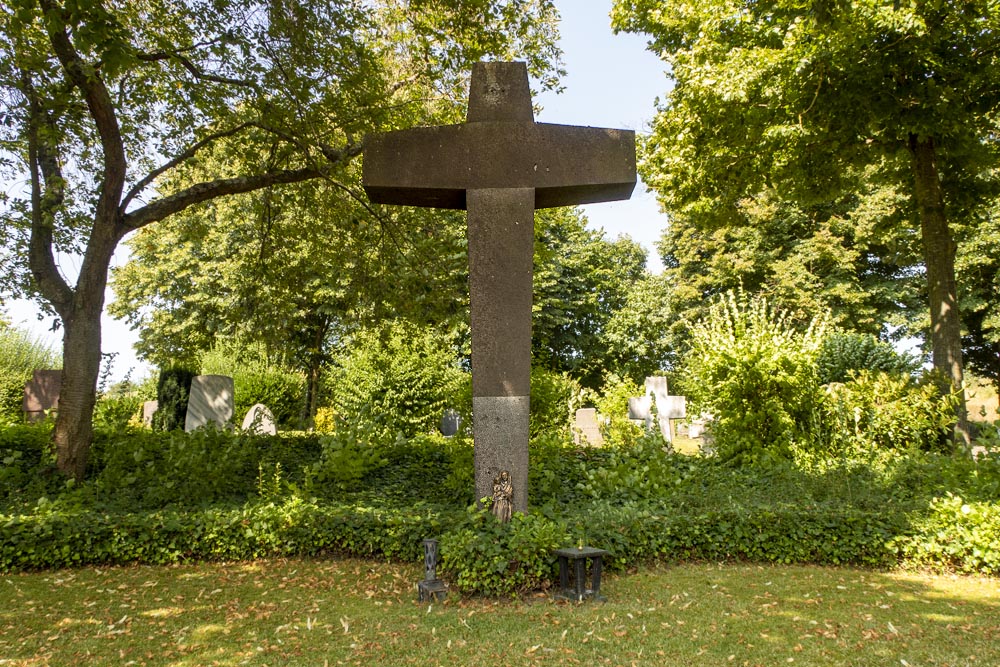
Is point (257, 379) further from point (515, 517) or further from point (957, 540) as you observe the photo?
point (957, 540)

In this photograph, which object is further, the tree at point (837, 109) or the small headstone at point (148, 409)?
the small headstone at point (148, 409)

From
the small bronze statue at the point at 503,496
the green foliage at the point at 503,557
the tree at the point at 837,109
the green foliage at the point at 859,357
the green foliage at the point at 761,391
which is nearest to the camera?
the green foliage at the point at 503,557

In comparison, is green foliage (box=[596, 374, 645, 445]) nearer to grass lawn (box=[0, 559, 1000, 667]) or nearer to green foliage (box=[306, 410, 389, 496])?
green foliage (box=[306, 410, 389, 496])

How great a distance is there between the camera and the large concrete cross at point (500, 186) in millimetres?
5762

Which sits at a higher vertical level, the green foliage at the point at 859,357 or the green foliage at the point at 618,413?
the green foliage at the point at 859,357

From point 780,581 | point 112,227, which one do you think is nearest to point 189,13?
point 112,227

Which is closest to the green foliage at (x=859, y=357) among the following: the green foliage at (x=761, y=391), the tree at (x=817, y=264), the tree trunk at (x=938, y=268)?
the tree at (x=817, y=264)

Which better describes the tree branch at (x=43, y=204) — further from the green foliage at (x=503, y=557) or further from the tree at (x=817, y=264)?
the tree at (x=817, y=264)

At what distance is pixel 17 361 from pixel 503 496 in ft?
69.9

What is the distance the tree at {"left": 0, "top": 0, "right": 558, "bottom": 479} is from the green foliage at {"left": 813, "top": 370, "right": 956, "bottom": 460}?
768 centimetres

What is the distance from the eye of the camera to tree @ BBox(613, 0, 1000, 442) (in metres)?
9.30

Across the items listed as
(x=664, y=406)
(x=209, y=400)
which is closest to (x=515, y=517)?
(x=209, y=400)

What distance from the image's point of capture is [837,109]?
9.92m

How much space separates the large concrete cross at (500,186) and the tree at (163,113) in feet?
10.3
